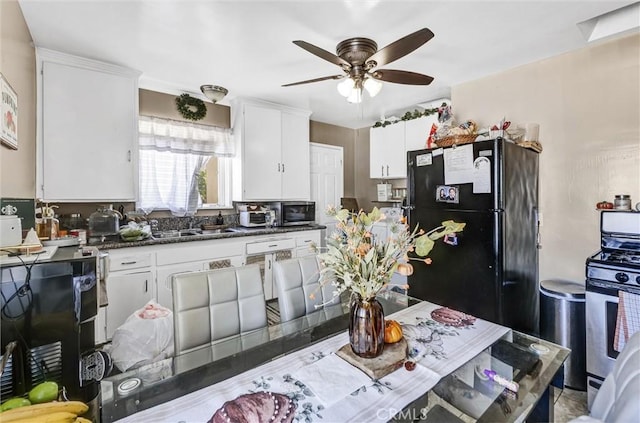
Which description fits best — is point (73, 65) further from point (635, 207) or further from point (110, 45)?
point (635, 207)

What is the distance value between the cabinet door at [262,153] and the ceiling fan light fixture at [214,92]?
1.24 feet

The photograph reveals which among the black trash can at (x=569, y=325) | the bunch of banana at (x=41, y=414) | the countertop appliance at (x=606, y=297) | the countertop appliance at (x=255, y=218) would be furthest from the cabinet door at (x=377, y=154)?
the bunch of banana at (x=41, y=414)

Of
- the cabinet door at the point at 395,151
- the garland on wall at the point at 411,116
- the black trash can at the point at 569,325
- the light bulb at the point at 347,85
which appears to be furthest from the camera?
the cabinet door at the point at 395,151

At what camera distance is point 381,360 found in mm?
1047

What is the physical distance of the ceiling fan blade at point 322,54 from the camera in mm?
1646

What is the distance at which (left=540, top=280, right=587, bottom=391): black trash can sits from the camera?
6.44 ft

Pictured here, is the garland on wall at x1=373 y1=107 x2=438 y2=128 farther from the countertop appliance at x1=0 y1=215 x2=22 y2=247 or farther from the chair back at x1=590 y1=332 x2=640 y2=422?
the countertop appliance at x1=0 y1=215 x2=22 y2=247

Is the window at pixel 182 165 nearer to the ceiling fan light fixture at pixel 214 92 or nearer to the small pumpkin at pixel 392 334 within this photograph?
the ceiling fan light fixture at pixel 214 92

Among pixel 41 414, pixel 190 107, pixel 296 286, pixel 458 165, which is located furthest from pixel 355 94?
pixel 41 414

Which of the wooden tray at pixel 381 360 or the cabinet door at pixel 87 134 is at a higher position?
the cabinet door at pixel 87 134

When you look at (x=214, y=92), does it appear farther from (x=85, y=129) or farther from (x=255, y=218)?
(x=255, y=218)

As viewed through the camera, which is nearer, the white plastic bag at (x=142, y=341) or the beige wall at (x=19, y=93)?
the beige wall at (x=19, y=93)

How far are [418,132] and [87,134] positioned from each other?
3.49m

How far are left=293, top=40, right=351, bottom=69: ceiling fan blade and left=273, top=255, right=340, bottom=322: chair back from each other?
121 centimetres
